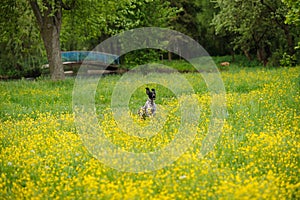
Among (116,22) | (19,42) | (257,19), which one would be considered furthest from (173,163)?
(257,19)

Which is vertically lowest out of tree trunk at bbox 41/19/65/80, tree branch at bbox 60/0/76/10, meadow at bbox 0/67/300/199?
meadow at bbox 0/67/300/199

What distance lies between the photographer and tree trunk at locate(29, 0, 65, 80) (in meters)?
22.7

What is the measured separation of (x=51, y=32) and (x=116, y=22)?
15.5 ft

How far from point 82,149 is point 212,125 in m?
3.65

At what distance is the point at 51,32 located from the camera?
2306 centimetres

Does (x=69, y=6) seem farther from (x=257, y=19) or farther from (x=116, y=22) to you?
(x=257, y=19)

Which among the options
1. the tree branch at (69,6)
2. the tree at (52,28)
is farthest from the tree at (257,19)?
the tree at (52,28)

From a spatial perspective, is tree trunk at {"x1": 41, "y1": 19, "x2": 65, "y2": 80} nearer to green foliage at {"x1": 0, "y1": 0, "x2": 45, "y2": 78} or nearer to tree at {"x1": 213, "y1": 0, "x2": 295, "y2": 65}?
green foliage at {"x1": 0, "y1": 0, "x2": 45, "y2": 78}

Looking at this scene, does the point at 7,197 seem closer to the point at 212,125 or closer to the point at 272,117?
the point at 212,125

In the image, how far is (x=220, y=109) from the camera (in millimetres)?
13281

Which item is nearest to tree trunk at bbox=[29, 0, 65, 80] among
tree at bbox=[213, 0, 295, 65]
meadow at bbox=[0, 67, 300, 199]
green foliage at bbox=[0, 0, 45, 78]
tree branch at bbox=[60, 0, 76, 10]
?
tree branch at bbox=[60, 0, 76, 10]

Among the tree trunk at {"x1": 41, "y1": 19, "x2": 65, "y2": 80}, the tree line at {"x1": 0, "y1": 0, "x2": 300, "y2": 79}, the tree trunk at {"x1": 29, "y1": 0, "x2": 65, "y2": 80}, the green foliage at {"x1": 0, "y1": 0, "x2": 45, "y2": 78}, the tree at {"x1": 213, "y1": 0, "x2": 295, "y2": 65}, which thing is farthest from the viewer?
the tree at {"x1": 213, "y1": 0, "x2": 295, "y2": 65}

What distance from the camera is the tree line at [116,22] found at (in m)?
22.9

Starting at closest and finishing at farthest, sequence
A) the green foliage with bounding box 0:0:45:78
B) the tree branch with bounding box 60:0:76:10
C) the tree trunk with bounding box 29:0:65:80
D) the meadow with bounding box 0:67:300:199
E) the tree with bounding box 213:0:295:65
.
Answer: the meadow with bounding box 0:67:300:199 < the tree branch with bounding box 60:0:76:10 < the tree trunk with bounding box 29:0:65:80 < the green foliage with bounding box 0:0:45:78 < the tree with bounding box 213:0:295:65
